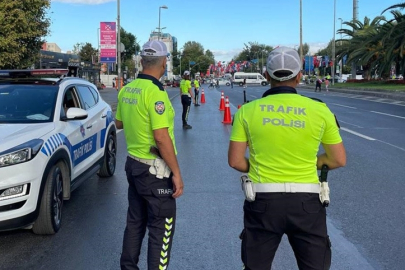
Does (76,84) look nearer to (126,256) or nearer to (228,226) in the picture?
(228,226)

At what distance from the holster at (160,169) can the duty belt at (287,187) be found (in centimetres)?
89

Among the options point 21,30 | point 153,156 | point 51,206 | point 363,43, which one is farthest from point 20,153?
point 363,43

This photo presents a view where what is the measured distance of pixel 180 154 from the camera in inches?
406

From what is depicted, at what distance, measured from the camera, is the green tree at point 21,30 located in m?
17.9

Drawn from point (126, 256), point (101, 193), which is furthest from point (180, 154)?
point (126, 256)

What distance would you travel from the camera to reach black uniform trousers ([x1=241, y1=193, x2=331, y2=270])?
2633 millimetres

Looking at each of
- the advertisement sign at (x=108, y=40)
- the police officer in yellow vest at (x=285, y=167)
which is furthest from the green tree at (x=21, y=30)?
the police officer in yellow vest at (x=285, y=167)

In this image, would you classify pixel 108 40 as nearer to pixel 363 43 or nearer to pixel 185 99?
pixel 185 99

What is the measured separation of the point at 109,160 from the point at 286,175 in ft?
18.3

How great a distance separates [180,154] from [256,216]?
7.65 metres

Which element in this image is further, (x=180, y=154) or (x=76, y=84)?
(x=180, y=154)

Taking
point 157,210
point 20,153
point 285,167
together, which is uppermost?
point 285,167

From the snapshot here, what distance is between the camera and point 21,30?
18.8m

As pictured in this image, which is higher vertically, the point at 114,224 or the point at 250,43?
the point at 250,43
